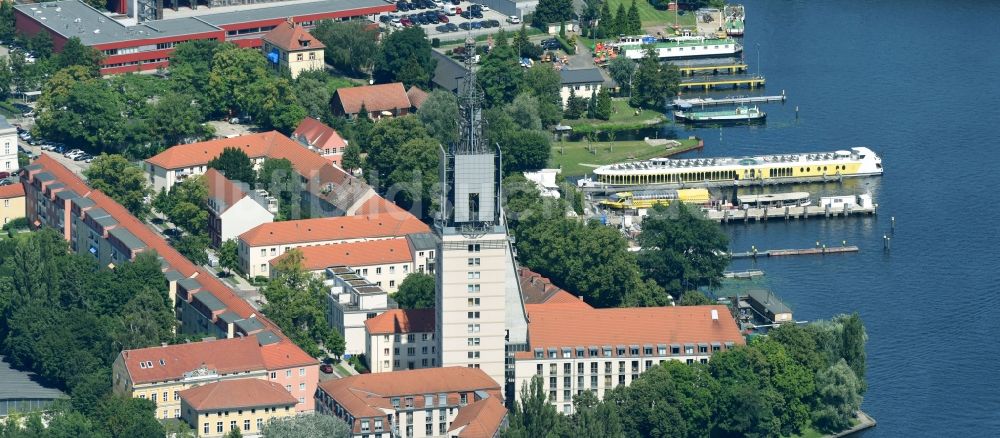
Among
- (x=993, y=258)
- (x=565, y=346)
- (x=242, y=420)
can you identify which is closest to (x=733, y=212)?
(x=993, y=258)

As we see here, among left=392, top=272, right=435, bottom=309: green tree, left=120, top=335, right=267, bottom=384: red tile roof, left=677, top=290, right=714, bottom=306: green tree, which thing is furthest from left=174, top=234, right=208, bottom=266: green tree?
left=677, top=290, right=714, bottom=306: green tree

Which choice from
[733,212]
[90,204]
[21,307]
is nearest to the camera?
[21,307]

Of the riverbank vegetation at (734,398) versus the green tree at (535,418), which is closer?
the green tree at (535,418)

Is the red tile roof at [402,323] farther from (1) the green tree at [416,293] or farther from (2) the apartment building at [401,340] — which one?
(1) the green tree at [416,293]

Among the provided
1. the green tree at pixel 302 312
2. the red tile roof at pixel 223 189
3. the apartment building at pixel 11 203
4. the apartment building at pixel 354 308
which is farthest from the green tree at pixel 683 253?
the apartment building at pixel 11 203

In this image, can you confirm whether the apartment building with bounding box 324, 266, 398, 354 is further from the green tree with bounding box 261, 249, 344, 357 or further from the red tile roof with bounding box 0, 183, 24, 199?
the red tile roof with bounding box 0, 183, 24, 199

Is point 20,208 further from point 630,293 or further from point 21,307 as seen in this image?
point 630,293

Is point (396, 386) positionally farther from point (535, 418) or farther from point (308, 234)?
point (308, 234)
